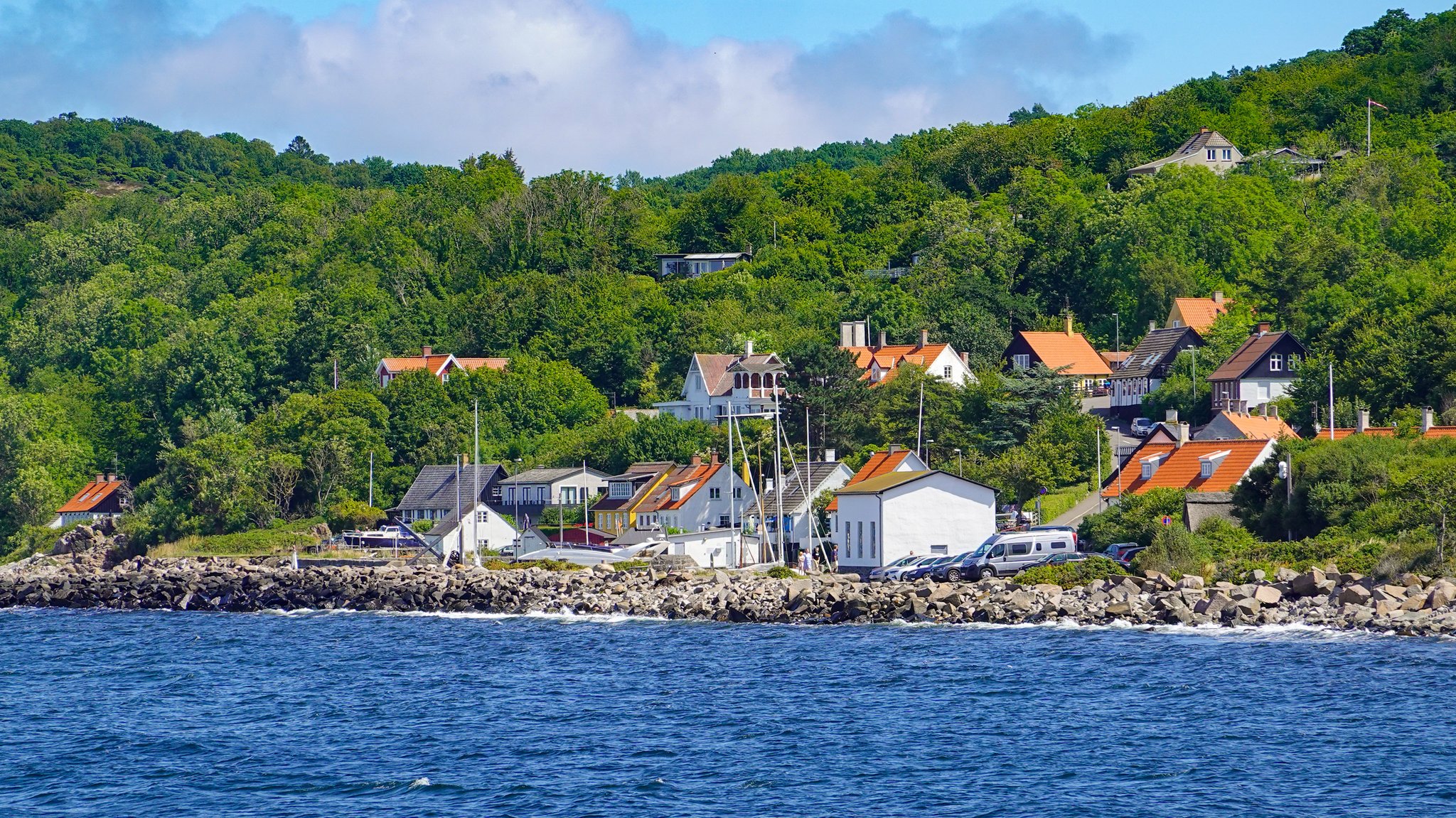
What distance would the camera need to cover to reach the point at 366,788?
2652 cm

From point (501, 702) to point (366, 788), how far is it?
8.36m

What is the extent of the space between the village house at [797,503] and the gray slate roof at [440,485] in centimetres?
1763

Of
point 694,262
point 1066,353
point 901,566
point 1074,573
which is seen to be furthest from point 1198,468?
point 694,262

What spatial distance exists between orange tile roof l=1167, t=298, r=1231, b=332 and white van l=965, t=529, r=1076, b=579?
3687cm

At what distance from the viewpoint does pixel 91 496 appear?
94188 millimetres

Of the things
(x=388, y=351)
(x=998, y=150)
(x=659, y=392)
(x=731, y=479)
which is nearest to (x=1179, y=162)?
(x=998, y=150)

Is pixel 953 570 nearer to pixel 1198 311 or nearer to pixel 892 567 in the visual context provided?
pixel 892 567

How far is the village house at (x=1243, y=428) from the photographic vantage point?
58250 mm

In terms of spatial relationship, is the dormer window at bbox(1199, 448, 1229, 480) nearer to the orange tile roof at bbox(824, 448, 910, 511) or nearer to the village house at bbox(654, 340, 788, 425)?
the orange tile roof at bbox(824, 448, 910, 511)

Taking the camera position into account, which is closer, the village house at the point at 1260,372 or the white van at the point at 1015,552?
the white van at the point at 1015,552

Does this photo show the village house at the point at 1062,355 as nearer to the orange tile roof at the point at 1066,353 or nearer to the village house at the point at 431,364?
the orange tile roof at the point at 1066,353

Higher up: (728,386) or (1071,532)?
(728,386)

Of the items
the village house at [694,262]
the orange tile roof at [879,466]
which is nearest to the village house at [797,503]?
the orange tile roof at [879,466]

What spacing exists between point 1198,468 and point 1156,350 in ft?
90.9
